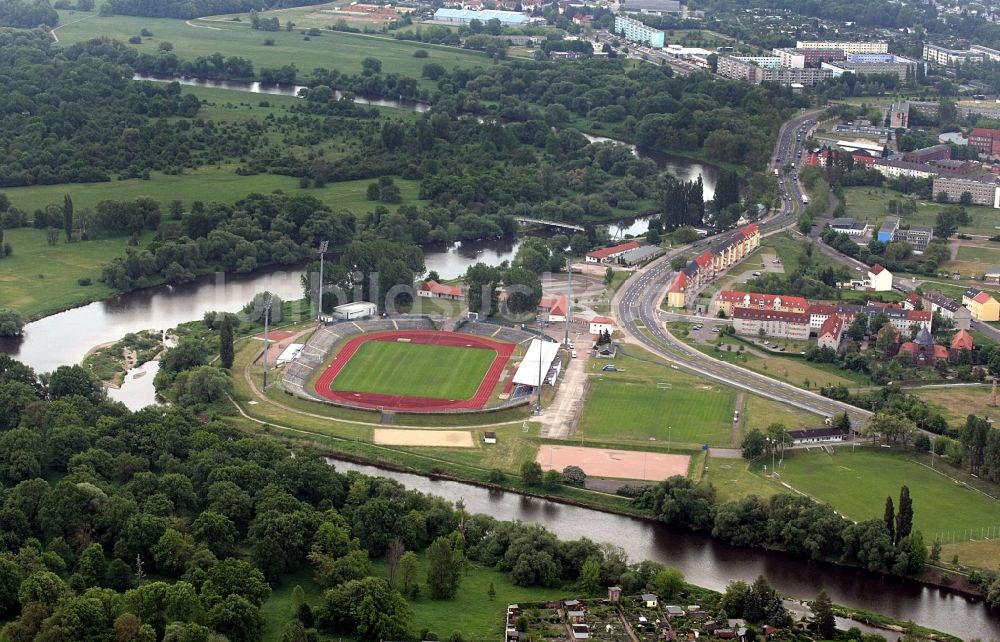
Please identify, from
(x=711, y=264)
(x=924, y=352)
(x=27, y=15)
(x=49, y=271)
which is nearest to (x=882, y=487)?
(x=924, y=352)

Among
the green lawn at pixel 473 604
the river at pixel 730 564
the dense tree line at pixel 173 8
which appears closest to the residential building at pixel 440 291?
the river at pixel 730 564

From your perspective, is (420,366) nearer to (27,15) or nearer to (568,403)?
(568,403)

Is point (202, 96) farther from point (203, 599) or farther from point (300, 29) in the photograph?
point (203, 599)

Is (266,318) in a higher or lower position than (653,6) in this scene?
lower

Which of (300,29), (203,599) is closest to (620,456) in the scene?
(203,599)

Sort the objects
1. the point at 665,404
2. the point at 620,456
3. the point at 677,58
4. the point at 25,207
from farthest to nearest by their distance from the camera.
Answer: the point at 677,58, the point at 25,207, the point at 665,404, the point at 620,456

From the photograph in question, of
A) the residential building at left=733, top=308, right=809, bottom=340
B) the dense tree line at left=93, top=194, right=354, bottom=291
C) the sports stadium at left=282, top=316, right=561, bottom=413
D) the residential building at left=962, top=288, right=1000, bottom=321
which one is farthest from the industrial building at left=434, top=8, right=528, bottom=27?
the sports stadium at left=282, top=316, right=561, bottom=413
